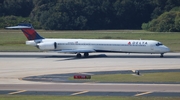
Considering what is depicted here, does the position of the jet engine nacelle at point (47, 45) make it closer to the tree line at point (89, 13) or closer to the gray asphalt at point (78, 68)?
the gray asphalt at point (78, 68)

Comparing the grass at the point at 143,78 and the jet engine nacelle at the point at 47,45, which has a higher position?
the jet engine nacelle at the point at 47,45

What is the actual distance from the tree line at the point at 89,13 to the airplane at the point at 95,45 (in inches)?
2138

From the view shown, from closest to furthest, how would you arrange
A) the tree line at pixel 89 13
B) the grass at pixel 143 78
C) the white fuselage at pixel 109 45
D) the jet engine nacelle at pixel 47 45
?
1. the grass at pixel 143 78
2. the white fuselage at pixel 109 45
3. the jet engine nacelle at pixel 47 45
4. the tree line at pixel 89 13

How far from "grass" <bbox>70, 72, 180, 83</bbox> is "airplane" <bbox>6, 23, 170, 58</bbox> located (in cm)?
1705

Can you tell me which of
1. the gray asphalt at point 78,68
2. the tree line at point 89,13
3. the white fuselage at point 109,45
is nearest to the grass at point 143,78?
the gray asphalt at point 78,68

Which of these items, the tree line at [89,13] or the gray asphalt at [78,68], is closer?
the gray asphalt at [78,68]

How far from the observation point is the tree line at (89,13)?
122250mm

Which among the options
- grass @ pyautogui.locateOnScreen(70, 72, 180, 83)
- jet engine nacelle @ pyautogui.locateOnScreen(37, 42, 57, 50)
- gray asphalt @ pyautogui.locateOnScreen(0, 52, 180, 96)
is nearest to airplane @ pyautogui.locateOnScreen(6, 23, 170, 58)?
jet engine nacelle @ pyautogui.locateOnScreen(37, 42, 57, 50)

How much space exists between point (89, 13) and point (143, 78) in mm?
85854

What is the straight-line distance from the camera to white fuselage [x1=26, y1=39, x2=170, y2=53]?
→ 63.0 meters

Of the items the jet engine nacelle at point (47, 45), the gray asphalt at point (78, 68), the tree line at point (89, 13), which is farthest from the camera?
the tree line at point (89, 13)

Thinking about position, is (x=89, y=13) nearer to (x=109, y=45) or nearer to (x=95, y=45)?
(x=95, y=45)

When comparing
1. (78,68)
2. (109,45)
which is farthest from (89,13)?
(78,68)

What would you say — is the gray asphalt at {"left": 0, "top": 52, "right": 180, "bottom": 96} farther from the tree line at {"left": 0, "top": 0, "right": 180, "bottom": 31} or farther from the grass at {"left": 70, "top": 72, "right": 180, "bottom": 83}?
the tree line at {"left": 0, "top": 0, "right": 180, "bottom": 31}
